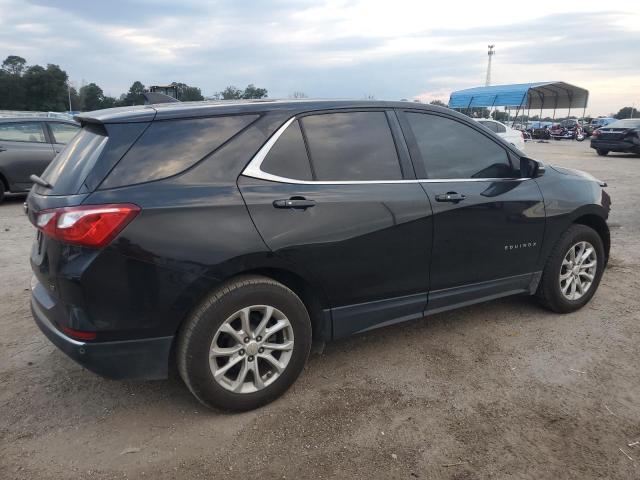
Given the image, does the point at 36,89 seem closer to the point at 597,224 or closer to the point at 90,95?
the point at 90,95

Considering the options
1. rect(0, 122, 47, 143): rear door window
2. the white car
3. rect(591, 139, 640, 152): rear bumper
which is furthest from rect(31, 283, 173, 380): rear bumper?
rect(591, 139, 640, 152): rear bumper

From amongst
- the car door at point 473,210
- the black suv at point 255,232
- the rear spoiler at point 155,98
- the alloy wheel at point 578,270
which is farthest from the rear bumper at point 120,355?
the alloy wheel at point 578,270

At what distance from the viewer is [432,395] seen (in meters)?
3.10

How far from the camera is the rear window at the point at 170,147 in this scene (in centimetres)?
256

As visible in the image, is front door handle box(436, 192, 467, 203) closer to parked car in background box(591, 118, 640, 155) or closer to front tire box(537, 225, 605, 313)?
front tire box(537, 225, 605, 313)

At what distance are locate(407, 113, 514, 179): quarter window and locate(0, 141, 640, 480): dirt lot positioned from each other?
124cm

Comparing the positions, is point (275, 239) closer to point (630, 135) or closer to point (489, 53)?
point (630, 135)

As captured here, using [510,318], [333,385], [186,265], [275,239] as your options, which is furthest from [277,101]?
[510,318]

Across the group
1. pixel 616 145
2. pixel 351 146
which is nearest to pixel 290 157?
pixel 351 146

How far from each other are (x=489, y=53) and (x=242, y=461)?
76384 mm

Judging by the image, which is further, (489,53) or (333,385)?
(489,53)

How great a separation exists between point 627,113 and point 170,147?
9714 centimetres

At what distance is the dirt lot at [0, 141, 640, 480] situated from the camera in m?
2.50

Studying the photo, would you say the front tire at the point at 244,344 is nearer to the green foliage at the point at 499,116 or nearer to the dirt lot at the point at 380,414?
the dirt lot at the point at 380,414
